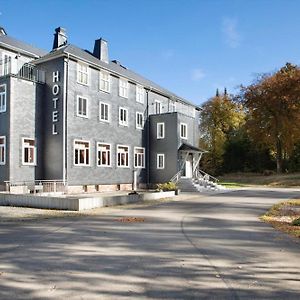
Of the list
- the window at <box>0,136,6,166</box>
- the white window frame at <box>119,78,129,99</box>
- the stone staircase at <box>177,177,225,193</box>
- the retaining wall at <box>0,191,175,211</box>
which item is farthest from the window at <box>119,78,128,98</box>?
the retaining wall at <box>0,191,175,211</box>

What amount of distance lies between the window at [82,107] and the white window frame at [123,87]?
15.7ft

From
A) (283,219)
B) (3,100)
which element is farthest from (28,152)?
(283,219)

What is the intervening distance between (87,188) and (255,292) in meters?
25.0

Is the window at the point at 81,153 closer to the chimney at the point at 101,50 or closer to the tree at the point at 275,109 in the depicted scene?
the chimney at the point at 101,50

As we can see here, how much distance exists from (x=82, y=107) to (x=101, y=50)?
7382 millimetres

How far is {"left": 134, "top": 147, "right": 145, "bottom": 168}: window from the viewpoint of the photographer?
36.1 metres

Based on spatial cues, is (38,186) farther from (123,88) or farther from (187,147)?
(187,147)

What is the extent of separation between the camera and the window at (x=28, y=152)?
90.2 feet

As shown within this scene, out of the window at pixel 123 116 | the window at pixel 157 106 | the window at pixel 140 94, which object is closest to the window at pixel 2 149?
the window at pixel 123 116

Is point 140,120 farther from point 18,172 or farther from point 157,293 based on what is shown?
point 157,293

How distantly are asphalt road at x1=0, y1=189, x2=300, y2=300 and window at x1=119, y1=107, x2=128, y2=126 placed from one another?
20870 millimetres

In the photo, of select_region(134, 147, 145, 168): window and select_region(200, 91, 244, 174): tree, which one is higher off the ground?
select_region(200, 91, 244, 174): tree

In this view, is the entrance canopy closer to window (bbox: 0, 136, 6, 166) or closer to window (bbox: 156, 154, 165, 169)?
window (bbox: 156, 154, 165, 169)

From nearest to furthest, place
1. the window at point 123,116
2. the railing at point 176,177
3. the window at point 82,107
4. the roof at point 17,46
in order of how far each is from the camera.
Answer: the roof at point 17,46, the window at point 82,107, the window at point 123,116, the railing at point 176,177
